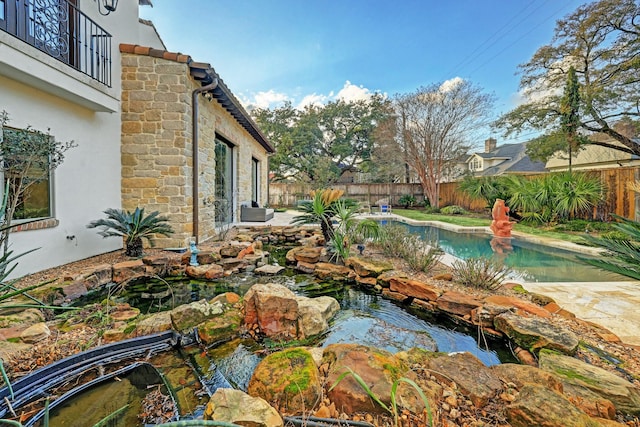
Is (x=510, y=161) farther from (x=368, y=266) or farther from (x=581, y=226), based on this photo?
(x=368, y=266)

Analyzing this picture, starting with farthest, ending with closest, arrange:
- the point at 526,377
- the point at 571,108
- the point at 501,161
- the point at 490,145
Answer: the point at 490,145
the point at 501,161
the point at 571,108
the point at 526,377

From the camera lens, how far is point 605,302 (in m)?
3.63

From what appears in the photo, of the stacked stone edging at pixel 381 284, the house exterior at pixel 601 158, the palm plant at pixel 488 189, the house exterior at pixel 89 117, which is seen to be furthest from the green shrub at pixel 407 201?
the house exterior at pixel 89 117

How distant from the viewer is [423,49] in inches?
547

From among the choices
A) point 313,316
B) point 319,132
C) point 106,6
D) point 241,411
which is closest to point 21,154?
point 106,6

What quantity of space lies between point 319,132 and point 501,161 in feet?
55.7

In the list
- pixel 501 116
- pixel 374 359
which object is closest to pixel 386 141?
pixel 501 116

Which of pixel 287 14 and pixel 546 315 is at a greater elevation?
pixel 287 14

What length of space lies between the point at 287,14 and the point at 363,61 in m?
9.49

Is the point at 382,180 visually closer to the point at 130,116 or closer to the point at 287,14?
the point at 287,14

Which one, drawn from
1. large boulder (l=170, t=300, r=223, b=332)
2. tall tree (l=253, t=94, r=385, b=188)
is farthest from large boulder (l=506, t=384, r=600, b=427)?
tall tree (l=253, t=94, r=385, b=188)

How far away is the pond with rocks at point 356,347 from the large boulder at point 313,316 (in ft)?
0.03

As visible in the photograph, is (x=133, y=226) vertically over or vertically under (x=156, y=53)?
under

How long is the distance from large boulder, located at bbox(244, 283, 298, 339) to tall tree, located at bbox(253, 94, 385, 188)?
21120mm
